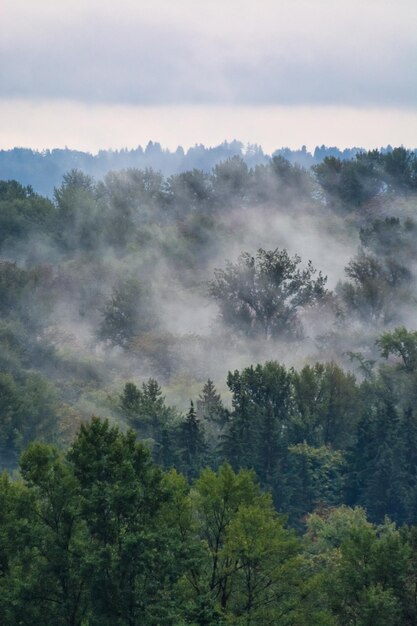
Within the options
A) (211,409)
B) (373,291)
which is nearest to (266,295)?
(373,291)

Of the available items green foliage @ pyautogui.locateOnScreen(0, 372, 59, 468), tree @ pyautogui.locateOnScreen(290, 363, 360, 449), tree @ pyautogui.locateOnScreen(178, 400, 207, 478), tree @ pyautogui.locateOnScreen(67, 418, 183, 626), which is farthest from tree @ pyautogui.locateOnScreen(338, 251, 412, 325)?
tree @ pyautogui.locateOnScreen(67, 418, 183, 626)

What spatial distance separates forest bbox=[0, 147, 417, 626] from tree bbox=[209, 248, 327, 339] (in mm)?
181

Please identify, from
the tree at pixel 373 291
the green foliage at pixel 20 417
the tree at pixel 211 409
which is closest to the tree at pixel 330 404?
the tree at pixel 211 409

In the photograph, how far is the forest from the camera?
121ft

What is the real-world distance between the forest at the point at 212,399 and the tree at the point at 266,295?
181 mm

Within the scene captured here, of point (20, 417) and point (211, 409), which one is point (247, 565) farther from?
A: point (20, 417)

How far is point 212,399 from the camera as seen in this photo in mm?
75062

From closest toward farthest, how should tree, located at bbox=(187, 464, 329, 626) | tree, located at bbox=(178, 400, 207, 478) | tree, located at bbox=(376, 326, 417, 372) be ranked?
tree, located at bbox=(187, 464, 329, 626)
tree, located at bbox=(178, 400, 207, 478)
tree, located at bbox=(376, 326, 417, 372)

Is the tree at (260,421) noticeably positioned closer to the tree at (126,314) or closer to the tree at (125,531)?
the tree at (126,314)

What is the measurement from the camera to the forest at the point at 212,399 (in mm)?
36906

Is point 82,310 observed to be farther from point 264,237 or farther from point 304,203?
point 304,203

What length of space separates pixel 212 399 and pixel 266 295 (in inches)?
809

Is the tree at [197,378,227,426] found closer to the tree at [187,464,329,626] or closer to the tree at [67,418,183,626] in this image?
the tree at [187,464,329,626]

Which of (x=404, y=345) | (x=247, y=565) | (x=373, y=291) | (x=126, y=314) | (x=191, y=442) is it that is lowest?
(x=247, y=565)
